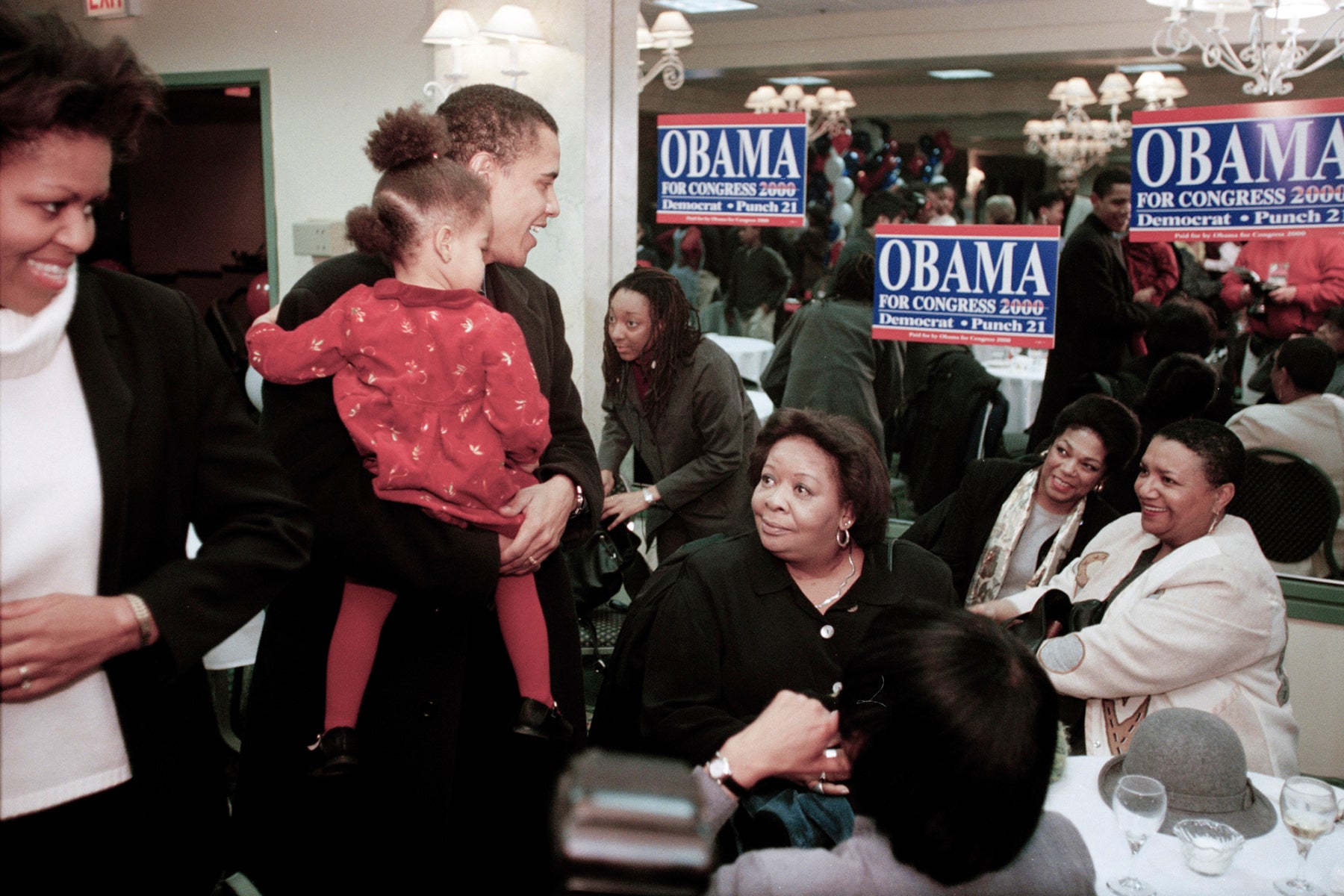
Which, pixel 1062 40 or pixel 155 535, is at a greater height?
pixel 1062 40

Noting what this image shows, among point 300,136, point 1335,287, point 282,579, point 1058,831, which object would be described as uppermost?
point 300,136

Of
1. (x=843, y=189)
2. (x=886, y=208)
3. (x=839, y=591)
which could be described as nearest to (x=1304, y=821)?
(x=839, y=591)

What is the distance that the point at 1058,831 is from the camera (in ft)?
4.84

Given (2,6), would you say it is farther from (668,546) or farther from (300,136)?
(300,136)

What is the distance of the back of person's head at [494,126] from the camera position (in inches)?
78.3

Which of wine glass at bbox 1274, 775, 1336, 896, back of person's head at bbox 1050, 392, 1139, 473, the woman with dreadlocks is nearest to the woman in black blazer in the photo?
wine glass at bbox 1274, 775, 1336, 896

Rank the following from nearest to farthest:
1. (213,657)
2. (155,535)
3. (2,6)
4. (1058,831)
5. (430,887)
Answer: (2,6) → (155,535) → (1058,831) → (430,887) → (213,657)

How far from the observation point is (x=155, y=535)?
50.2 inches

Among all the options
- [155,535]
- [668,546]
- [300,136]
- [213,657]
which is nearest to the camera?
[155,535]

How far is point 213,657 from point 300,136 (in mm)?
3196

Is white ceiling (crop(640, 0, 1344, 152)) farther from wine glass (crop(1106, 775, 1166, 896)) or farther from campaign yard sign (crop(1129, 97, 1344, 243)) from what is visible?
wine glass (crop(1106, 775, 1166, 896))

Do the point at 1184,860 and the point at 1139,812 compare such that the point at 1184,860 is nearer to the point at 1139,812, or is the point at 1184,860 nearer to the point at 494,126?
the point at 1139,812

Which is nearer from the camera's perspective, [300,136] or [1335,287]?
[1335,287]

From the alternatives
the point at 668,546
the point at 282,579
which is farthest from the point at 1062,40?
→ the point at 282,579
